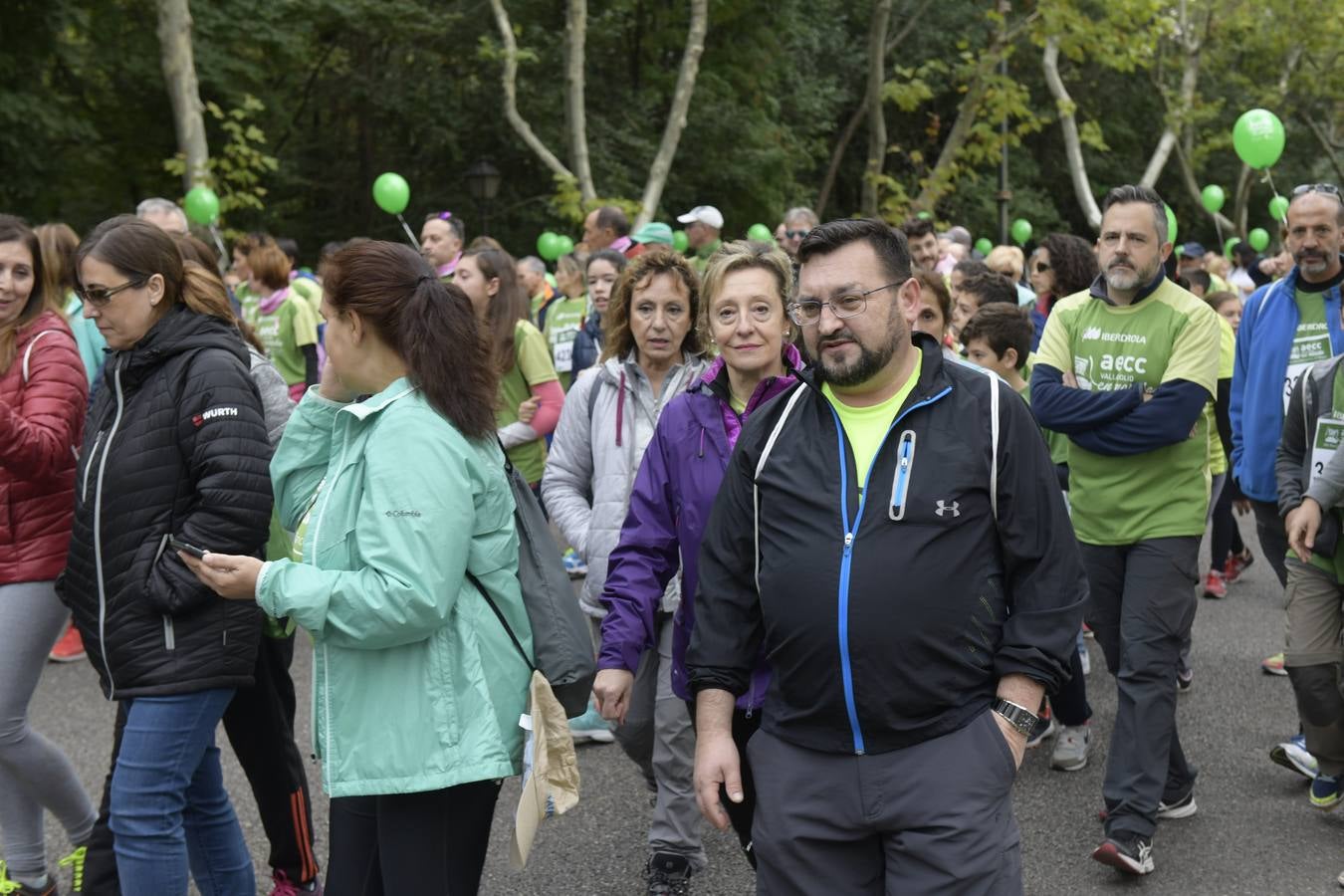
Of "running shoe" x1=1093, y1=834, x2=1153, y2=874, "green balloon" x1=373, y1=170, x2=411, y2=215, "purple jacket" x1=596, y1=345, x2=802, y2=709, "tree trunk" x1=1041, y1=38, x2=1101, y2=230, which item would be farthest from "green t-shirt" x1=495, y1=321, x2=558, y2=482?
"tree trunk" x1=1041, y1=38, x2=1101, y2=230

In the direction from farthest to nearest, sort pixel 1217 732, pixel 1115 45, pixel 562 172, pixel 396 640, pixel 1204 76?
pixel 1204 76
pixel 1115 45
pixel 562 172
pixel 1217 732
pixel 396 640

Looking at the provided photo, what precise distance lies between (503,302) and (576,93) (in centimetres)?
1426

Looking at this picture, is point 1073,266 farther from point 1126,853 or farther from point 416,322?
point 416,322

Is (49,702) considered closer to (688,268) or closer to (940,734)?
(688,268)

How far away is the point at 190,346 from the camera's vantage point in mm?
3898

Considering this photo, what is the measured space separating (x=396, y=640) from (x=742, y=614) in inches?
29.1

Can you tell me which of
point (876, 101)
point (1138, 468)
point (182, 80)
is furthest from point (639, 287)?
point (876, 101)

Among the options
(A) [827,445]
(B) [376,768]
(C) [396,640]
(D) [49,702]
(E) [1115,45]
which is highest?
(E) [1115,45]

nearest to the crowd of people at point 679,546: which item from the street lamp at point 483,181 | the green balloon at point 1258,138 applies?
the green balloon at point 1258,138

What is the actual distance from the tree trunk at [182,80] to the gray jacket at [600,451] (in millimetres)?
13574

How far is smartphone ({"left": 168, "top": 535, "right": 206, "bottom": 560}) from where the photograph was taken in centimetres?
340

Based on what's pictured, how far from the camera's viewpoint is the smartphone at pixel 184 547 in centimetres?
340

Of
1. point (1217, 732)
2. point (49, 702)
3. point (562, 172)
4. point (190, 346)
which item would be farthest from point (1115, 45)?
point (190, 346)

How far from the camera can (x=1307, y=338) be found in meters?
5.48
